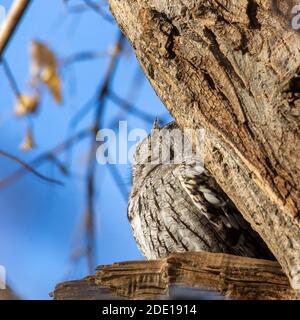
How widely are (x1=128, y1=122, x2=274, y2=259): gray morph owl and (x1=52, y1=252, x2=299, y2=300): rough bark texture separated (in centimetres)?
81

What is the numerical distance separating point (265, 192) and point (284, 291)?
40cm

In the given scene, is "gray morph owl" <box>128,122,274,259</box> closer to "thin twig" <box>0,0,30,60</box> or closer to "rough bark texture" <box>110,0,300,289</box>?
"rough bark texture" <box>110,0,300,289</box>

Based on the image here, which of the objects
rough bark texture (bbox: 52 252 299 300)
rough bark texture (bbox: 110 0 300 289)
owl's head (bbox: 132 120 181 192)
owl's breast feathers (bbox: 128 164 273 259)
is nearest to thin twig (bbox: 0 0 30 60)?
rough bark texture (bbox: 110 0 300 289)

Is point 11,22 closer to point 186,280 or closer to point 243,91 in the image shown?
point 243,91

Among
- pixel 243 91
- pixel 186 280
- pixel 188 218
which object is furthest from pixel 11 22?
pixel 186 280

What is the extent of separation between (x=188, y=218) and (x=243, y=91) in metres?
1.22

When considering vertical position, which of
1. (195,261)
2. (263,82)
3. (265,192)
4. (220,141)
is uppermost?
(263,82)

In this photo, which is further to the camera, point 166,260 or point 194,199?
point 194,199

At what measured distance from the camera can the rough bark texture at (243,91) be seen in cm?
213

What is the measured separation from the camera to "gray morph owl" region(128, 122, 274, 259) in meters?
3.19

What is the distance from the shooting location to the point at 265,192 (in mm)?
2164

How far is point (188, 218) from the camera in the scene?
3307mm
